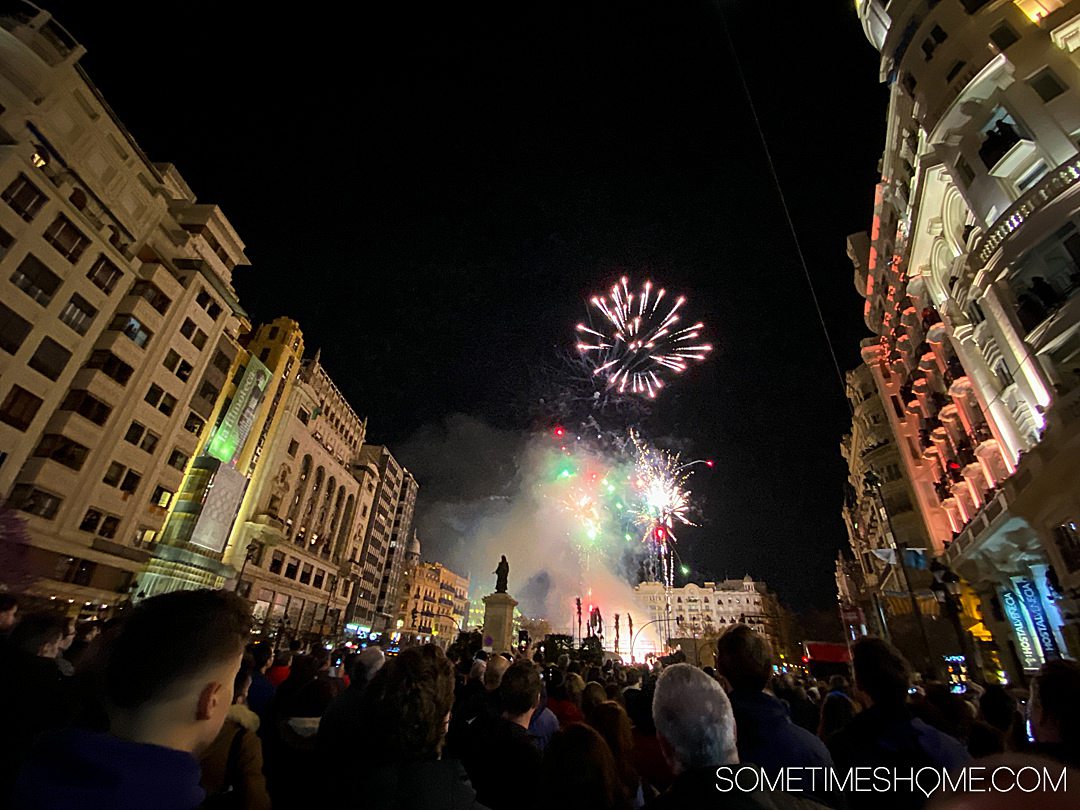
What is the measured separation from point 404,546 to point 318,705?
97.1 meters

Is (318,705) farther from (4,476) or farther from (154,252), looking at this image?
(154,252)

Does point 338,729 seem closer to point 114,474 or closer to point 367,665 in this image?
point 367,665

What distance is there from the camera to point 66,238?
30000 mm

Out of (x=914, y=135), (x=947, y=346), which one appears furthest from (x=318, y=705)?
(x=914, y=135)

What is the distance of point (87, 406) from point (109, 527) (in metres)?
8.47

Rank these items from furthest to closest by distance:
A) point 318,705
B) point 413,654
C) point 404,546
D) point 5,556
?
point 404,546
point 5,556
point 318,705
point 413,654

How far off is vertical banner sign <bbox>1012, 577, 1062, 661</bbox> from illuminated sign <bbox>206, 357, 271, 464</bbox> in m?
53.7

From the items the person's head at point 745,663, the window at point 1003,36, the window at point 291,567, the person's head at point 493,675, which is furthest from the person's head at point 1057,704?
the window at point 291,567

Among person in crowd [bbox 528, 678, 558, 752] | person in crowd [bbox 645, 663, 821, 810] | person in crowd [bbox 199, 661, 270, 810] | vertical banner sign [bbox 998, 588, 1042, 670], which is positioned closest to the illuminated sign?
person in crowd [bbox 528, 678, 558, 752]

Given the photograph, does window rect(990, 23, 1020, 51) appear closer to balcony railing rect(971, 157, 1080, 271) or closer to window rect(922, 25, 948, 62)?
window rect(922, 25, 948, 62)

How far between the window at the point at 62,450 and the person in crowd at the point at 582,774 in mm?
39424

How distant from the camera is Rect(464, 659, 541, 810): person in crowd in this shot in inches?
148

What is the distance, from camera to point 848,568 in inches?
2131

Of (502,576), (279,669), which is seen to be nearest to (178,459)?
(502,576)
